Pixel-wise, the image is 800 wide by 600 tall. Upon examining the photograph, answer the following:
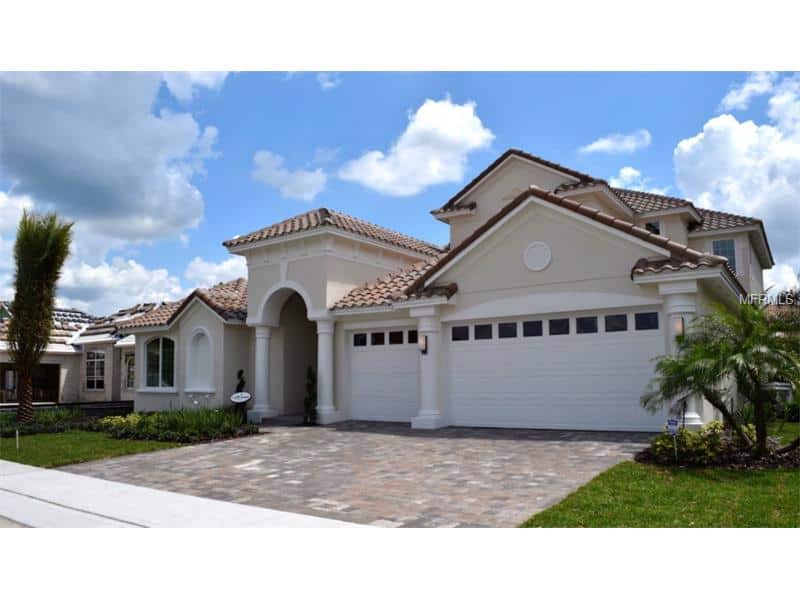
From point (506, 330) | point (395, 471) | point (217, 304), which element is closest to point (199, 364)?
point (217, 304)

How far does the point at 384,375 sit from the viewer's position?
18.0 meters

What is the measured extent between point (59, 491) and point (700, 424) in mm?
11148

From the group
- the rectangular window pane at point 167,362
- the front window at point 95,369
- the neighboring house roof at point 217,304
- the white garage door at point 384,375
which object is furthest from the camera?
the front window at point 95,369

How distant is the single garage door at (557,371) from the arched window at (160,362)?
11565mm

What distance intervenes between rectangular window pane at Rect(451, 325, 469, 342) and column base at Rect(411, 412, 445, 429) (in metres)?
1.86

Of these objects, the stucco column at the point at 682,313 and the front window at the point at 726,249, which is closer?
the stucco column at the point at 682,313

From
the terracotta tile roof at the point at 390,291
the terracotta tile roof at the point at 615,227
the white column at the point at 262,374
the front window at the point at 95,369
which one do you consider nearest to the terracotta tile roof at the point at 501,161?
the terracotta tile roof at the point at 390,291

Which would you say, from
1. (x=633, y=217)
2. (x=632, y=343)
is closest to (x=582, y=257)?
(x=632, y=343)

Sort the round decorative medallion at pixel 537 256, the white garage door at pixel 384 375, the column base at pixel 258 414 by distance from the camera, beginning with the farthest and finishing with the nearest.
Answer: the column base at pixel 258 414 → the white garage door at pixel 384 375 → the round decorative medallion at pixel 537 256

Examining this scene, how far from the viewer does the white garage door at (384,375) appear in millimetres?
17531

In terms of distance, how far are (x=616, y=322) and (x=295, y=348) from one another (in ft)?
36.7

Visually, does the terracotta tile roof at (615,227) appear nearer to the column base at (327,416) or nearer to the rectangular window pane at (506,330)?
the rectangular window pane at (506,330)

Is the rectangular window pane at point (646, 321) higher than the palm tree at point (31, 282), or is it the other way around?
the palm tree at point (31, 282)

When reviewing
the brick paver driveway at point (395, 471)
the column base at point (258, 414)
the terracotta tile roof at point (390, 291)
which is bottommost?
the brick paver driveway at point (395, 471)
